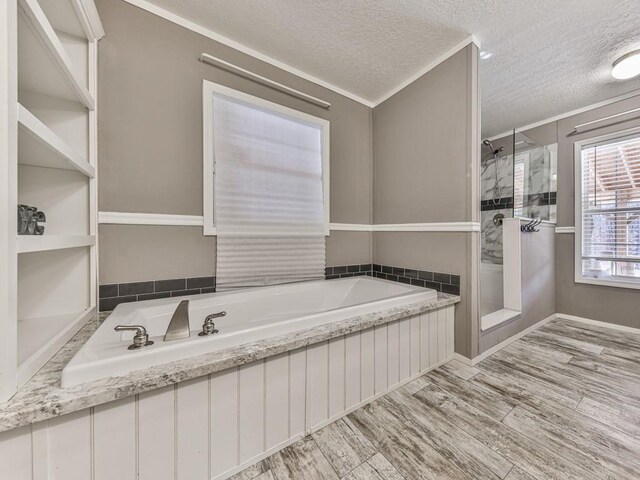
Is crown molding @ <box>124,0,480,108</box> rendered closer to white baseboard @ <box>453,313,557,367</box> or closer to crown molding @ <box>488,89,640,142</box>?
crown molding @ <box>488,89,640,142</box>

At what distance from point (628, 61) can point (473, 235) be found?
178cm

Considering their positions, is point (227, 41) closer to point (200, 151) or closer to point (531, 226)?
point (200, 151)

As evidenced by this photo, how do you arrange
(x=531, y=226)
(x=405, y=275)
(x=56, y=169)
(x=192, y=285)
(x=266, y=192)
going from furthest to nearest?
(x=531, y=226) → (x=405, y=275) → (x=266, y=192) → (x=192, y=285) → (x=56, y=169)

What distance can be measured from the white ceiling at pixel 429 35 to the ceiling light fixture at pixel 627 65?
0.15 ft

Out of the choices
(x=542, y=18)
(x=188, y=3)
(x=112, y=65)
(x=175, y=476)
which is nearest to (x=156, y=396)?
(x=175, y=476)

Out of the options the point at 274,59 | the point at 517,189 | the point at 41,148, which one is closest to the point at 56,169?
the point at 41,148

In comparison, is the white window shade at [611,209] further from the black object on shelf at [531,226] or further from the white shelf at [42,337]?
the white shelf at [42,337]

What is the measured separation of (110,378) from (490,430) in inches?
65.2

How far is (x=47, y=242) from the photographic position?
0.97m

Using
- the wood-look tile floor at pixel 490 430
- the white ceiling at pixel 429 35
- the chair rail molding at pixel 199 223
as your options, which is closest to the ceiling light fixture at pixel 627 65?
the white ceiling at pixel 429 35

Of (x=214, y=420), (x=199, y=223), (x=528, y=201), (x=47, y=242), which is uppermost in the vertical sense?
(x=528, y=201)

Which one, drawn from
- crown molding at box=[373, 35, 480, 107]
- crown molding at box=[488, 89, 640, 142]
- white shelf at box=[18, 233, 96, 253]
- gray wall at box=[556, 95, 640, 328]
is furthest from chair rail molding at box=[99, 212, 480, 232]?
crown molding at box=[488, 89, 640, 142]

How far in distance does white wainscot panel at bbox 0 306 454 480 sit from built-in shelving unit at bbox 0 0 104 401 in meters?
0.26

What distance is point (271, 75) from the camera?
206cm
